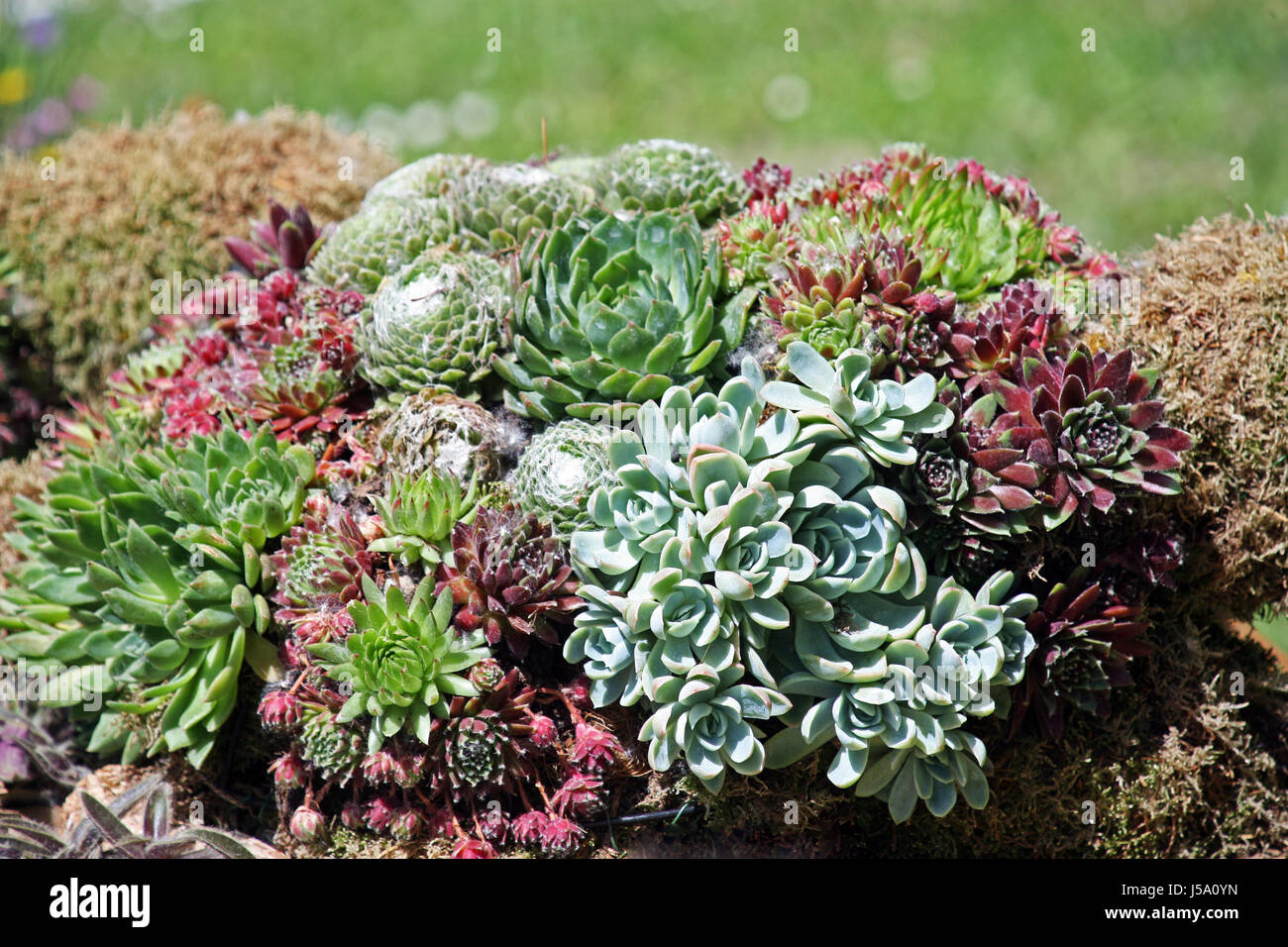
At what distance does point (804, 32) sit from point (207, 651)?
6479 mm

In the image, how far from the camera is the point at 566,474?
272cm

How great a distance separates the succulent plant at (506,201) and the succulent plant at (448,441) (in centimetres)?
68

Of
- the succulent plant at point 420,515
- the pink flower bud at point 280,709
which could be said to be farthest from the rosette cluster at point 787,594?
the pink flower bud at point 280,709

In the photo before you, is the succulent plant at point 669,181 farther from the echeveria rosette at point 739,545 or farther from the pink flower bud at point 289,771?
the pink flower bud at point 289,771

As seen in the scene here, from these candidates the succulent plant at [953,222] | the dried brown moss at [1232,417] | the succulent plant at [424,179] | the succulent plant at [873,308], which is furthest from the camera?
the succulent plant at [424,179]

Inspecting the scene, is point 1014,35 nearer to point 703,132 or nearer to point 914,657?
point 703,132

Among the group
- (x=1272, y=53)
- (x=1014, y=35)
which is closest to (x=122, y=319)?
(x=1014, y=35)

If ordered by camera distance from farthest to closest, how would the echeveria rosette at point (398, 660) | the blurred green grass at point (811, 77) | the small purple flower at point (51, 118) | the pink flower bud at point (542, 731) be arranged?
the blurred green grass at point (811, 77), the small purple flower at point (51, 118), the pink flower bud at point (542, 731), the echeveria rosette at point (398, 660)

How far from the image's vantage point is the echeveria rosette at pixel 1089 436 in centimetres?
261

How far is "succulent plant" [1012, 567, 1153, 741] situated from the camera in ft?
8.82

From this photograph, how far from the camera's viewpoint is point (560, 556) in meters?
Answer: 2.72

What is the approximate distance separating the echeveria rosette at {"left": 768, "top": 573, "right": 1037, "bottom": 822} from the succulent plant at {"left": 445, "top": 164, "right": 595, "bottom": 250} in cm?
162
